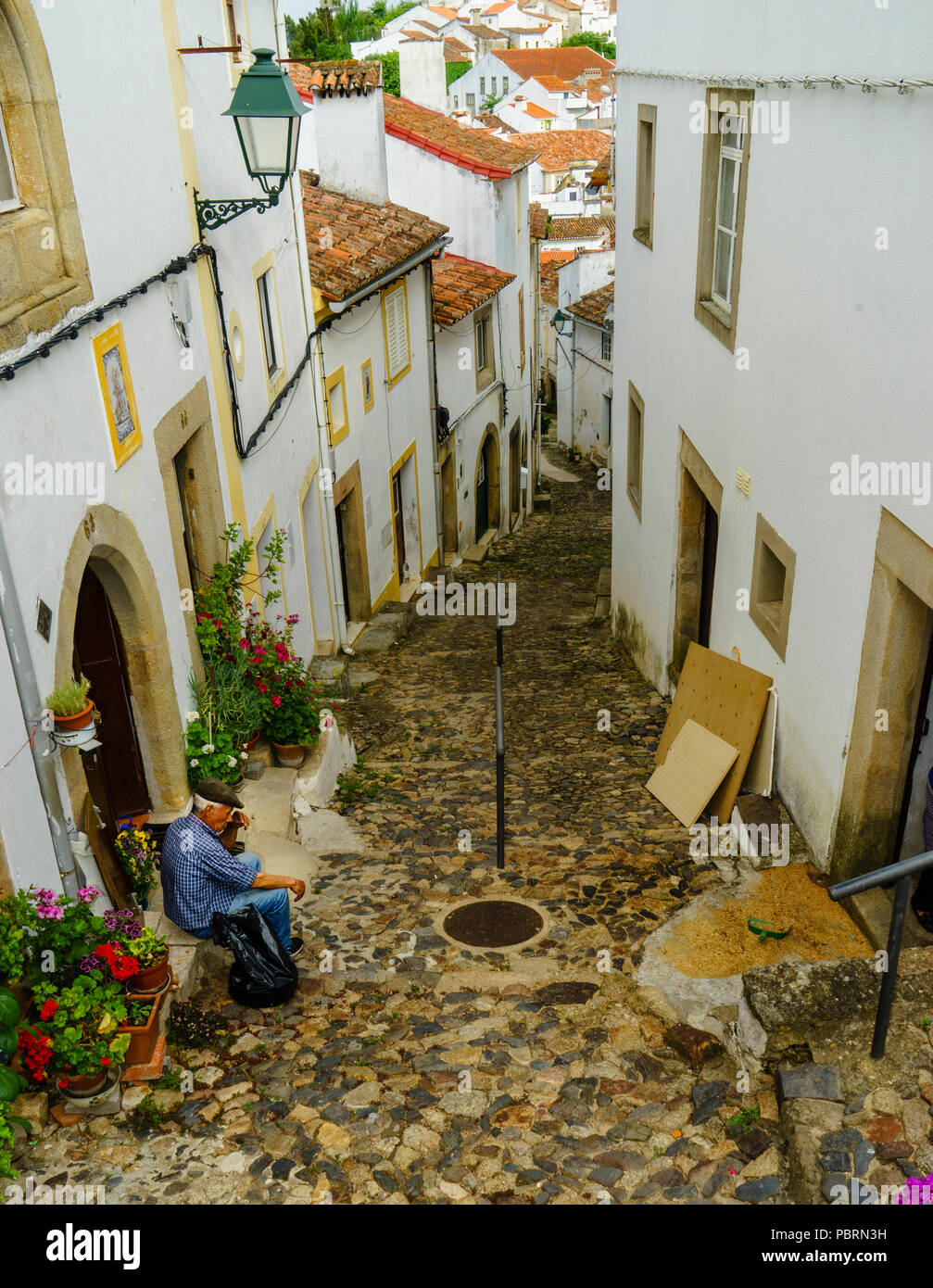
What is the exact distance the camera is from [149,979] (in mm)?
5078

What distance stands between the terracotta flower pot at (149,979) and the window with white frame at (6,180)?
345 centimetres

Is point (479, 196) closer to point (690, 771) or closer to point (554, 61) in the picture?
point (690, 771)

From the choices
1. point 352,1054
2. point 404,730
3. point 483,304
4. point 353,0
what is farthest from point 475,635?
point 353,0

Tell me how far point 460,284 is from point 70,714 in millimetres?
16838

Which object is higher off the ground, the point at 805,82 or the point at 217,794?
the point at 805,82

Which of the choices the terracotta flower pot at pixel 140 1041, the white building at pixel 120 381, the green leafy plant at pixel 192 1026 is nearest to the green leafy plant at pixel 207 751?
the white building at pixel 120 381

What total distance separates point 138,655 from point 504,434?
20557 millimetres

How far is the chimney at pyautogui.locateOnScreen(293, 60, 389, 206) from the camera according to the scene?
16.2m

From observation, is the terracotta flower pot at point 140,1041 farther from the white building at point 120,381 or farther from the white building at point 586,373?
the white building at point 586,373

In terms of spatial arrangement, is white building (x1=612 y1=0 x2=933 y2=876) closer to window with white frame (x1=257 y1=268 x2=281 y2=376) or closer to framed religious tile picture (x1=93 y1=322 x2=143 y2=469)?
window with white frame (x1=257 y1=268 x2=281 y2=376)

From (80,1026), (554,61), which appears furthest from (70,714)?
(554,61)

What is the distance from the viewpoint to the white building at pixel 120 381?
478 centimetres

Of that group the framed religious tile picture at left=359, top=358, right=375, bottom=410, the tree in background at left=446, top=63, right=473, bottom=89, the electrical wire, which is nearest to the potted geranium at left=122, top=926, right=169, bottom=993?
the electrical wire
